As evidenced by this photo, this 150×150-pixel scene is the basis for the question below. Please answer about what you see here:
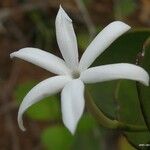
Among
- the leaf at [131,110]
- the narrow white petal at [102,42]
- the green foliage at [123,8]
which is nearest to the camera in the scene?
the narrow white petal at [102,42]

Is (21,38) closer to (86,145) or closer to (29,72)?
(29,72)

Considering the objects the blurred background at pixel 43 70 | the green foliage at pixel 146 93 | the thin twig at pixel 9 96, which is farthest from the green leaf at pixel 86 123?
→ the green foliage at pixel 146 93

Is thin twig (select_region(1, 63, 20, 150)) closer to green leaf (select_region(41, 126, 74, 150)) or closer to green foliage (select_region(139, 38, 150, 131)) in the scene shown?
green leaf (select_region(41, 126, 74, 150))

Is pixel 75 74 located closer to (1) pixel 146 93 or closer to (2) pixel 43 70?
(1) pixel 146 93

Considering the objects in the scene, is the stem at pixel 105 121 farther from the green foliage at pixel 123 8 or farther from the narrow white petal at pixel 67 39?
the green foliage at pixel 123 8

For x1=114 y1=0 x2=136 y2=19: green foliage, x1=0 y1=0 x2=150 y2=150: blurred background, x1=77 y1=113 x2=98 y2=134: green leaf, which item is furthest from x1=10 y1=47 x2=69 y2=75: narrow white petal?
x1=114 y1=0 x2=136 y2=19: green foliage

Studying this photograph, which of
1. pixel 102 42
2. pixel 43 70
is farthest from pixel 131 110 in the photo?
pixel 43 70
